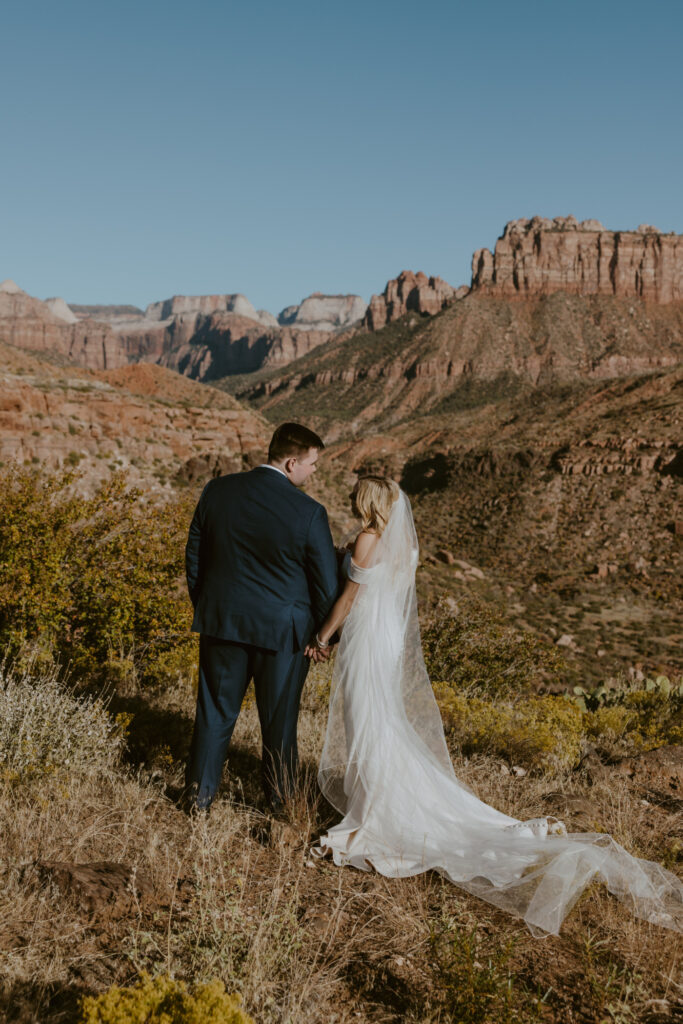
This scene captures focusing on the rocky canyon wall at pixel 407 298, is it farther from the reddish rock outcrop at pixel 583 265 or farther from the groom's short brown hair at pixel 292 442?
the groom's short brown hair at pixel 292 442

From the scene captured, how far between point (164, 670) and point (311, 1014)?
13.7ft

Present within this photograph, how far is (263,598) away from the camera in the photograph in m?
3.06

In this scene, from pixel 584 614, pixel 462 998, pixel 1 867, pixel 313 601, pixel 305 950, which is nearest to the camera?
pixel 462 998

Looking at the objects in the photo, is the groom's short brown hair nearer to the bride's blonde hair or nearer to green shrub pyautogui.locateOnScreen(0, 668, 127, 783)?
the bride's blonde hair

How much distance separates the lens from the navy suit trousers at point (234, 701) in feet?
10.2

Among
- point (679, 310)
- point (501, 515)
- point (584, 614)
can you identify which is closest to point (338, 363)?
point (679, 310)

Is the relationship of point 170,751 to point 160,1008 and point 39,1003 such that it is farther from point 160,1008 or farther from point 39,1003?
point 160,1008

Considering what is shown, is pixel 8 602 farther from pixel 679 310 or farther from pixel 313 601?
pixel 679 310

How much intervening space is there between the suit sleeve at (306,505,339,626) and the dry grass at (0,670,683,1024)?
963mm

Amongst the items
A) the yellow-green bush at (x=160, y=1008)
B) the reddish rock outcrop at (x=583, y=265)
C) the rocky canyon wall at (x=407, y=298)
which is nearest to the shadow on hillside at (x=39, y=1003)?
the yellow-green bush at (x=160, y=1008)

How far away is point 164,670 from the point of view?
18.9 feet

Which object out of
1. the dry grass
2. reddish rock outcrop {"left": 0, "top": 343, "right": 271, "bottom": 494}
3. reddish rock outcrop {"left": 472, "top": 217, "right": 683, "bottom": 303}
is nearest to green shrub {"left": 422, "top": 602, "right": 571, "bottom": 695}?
the dry grass

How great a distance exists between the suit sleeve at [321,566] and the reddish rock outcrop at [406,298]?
132 metres

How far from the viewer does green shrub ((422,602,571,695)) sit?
901cm
